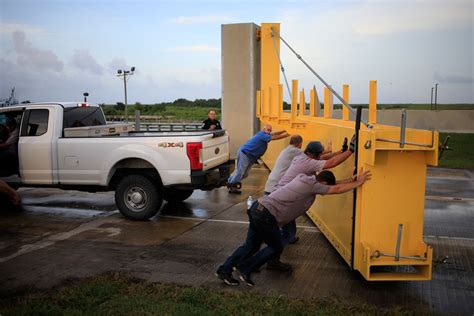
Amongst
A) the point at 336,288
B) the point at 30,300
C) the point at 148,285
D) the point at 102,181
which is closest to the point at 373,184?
the point at 336,288

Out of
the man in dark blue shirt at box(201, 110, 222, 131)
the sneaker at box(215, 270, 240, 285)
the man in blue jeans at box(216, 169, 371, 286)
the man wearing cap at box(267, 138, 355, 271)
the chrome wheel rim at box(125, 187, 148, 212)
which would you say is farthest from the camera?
the man in dark blue shirt at box(201, 110, 222, 131)

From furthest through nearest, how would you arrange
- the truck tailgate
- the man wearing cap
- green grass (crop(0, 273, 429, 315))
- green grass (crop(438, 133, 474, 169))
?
1. green grass (crop(438, 133, 474, 169))
2. the truck tailgate
3. the man wearing cap
4. green grass (crop(0, 273, 429, 315))

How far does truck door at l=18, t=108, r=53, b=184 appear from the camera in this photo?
8.70 m

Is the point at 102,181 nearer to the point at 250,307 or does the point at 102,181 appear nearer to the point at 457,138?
the point at 250,307

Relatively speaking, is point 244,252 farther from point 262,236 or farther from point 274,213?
point 274,213

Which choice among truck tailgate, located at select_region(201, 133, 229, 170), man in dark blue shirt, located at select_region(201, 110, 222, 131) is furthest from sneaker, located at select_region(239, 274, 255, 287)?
man in dark blue shirt, located at select_region(201, 110, 222, 131)

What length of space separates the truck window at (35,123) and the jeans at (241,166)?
11.8ft

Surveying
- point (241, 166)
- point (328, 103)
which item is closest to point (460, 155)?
point (328, 103)

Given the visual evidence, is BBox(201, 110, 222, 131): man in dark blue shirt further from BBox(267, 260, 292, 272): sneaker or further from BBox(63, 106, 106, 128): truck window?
BBox(267, 260, 292, 272): sneaker

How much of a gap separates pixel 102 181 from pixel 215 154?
6.75 feet

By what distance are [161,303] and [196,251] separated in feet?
6.17

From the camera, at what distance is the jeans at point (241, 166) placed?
9.23 meters

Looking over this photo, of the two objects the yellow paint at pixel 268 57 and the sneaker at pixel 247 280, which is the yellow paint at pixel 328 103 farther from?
the yellow paint at pixel 268 57

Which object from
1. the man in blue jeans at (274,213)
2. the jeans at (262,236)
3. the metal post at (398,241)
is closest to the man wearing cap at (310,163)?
the man in blue jeans at (274,213)
